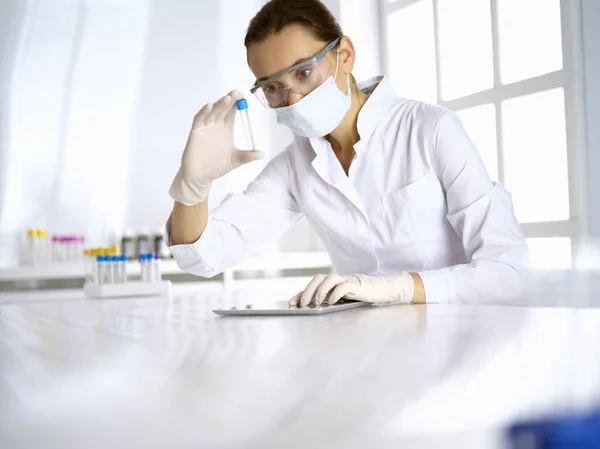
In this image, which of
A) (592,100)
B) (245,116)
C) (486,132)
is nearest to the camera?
(245,116)

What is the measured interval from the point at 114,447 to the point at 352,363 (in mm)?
244

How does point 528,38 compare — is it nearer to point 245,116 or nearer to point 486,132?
point 486,132

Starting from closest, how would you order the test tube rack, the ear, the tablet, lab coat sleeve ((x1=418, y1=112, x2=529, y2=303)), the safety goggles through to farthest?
1. the tablet
2. lab coat sleeve ((x1=418, y1=112, x2=529, y2=303))
3. the safety goggles
4. the ear
5. the test tube rack

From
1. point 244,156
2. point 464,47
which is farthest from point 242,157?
point 464,47

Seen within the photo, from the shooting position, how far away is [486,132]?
312 centimetres

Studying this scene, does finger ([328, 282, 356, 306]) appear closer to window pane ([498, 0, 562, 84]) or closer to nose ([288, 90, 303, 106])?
nose ([288, 90, 303, 106])

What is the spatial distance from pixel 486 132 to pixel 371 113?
1.71 meters

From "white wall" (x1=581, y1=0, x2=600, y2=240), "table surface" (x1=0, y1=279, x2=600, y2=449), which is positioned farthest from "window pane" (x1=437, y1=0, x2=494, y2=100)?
"table surface" (x1=0, y1=279, x2=600, y2=449)

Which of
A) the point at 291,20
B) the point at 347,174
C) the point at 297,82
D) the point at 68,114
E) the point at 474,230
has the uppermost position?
the point at 68,114

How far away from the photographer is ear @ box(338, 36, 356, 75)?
62.5 inches

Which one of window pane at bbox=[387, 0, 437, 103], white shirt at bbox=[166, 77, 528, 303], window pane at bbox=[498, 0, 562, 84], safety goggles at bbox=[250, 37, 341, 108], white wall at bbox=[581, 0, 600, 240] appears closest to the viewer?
white shirt at bbox=[166, 77, 528, 303]

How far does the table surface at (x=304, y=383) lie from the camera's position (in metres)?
0.35

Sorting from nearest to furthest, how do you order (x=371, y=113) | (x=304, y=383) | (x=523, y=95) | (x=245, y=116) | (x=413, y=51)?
(x=304, y=383) < (x=245, y=116) < (x=371, y=113) < (x=523, y=95) < (x=413, y=51)

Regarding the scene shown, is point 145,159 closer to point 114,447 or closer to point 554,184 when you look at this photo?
point 554,184
